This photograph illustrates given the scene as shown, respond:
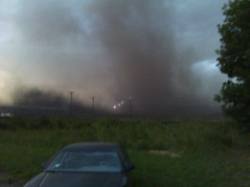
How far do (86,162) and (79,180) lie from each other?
3.64 feet

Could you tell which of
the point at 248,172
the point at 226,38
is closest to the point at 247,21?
the point at 226,38

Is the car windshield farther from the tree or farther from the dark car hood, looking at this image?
the tree

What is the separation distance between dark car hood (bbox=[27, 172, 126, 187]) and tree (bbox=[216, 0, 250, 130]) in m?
15.1

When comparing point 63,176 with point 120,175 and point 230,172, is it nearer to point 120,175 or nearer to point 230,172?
point 120,175

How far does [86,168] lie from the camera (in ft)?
31.0

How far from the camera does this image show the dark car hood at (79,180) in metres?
8.38

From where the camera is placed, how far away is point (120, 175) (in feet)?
29.5

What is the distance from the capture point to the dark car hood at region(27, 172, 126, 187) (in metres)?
8.38

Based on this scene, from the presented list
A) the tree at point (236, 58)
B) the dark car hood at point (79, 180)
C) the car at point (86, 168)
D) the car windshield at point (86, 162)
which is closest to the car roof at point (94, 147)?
the car at point (86, 168)

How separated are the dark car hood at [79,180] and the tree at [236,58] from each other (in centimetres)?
1512

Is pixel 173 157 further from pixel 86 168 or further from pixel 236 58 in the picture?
pixel 86 168

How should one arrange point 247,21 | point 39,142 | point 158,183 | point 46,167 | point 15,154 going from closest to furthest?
point 46,167, point 158,183, point 15,154, point 247,21, point 39,142

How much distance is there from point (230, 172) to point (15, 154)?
413 inches

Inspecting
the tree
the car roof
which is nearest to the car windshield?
the car roof
